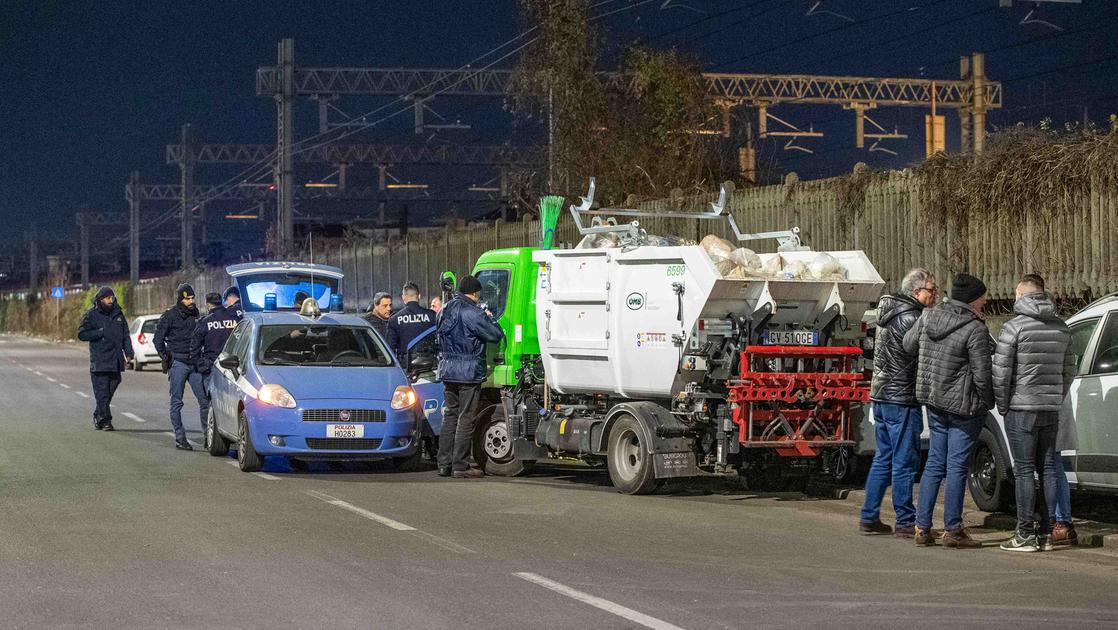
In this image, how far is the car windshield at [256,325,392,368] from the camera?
1716cm

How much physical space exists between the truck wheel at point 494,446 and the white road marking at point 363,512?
97.0 inches

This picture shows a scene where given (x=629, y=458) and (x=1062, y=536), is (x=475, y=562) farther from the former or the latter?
(x=629, y=458)

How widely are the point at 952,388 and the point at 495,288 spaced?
261 inches

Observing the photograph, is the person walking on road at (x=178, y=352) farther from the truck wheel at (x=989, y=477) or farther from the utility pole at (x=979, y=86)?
the utility pole at (x=979, y=86)

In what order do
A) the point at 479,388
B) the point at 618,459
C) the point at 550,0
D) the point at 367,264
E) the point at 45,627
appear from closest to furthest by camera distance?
1. the point at 45,627
2. the point at 618,459
3. the point at 479,388
4. the point at 550,0
5. the point at 367,264

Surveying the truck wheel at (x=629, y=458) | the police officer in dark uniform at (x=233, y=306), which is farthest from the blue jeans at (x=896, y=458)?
the police officer in dark uniform at (x=233, y=306)

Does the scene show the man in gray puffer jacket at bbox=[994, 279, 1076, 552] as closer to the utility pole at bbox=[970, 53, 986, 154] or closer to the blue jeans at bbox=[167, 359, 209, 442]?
the blue jeans at bbox=[167, 359, 209, 442]

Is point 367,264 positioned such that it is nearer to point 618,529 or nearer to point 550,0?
point 550,0

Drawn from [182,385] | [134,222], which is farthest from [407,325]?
[134,222]

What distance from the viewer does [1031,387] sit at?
11008 millimetres

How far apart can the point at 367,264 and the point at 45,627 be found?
32.2 m

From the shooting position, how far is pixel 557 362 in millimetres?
15703

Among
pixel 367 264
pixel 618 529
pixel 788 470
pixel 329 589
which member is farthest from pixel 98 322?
pixel 367 264

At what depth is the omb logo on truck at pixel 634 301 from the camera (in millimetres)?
14508
